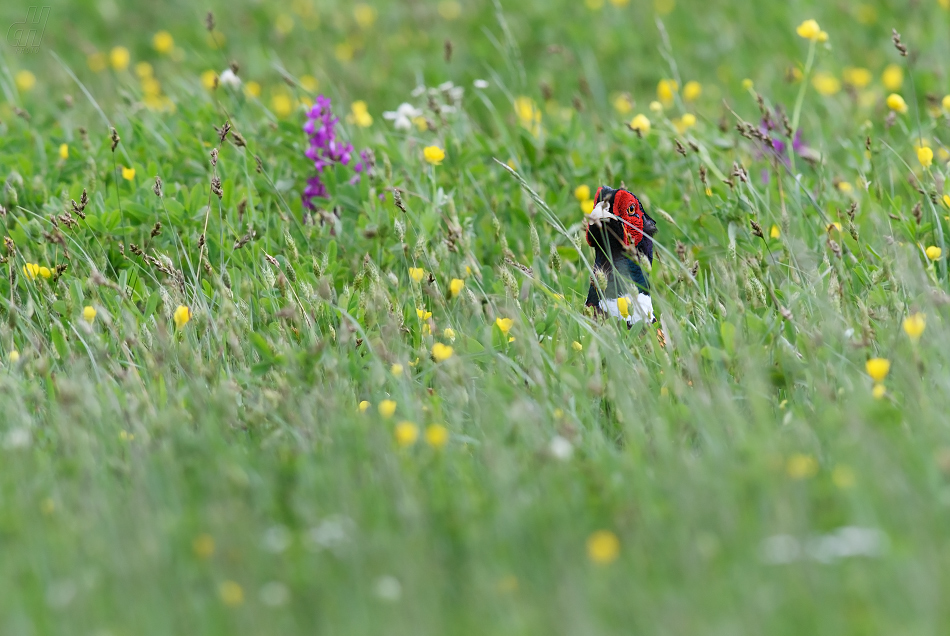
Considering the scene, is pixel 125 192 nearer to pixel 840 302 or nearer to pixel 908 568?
pixel 840 302

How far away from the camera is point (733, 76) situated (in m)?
6.73

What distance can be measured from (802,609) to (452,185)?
10.0 feet

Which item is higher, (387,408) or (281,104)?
(387,408)

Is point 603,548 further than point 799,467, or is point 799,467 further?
point 799,467

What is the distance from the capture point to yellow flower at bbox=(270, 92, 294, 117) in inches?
253

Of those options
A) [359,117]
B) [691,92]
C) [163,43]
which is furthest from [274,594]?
[163,43]

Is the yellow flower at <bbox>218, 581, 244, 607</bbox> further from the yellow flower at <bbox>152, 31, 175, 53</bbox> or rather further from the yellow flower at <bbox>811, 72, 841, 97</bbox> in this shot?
the yellow flower at <bbox>152, 31, 175, 53</bbox>

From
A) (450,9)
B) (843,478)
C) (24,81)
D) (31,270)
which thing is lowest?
(24,81)

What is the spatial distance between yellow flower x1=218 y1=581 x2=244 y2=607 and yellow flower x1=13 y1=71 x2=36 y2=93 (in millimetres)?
5325

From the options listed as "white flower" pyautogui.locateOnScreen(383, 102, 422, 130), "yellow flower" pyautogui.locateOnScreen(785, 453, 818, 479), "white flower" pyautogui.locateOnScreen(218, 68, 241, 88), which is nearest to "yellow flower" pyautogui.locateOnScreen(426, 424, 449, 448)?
"yellow flower" pyautogui.locateOnScreen(785, 453, 818, 479)

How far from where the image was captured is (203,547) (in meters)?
2.24

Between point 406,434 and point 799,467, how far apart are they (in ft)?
2.84

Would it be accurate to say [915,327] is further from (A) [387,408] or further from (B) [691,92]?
(B) [691,92]

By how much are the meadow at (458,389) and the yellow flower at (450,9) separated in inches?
115
